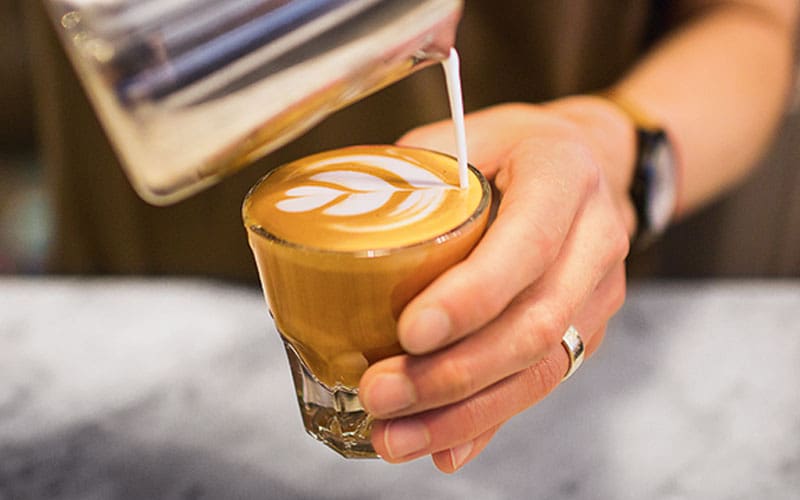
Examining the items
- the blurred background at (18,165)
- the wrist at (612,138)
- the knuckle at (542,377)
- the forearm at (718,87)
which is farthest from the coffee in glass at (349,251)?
the blurred background at (18,165)

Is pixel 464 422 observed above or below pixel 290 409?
above

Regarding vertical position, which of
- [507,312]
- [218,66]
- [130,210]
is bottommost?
[130,210]

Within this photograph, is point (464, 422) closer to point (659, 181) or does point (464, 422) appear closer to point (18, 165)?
point (659, 181)

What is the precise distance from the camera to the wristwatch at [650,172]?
35.7 inches

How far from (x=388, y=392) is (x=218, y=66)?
0.21 m

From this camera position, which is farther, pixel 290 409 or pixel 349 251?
pixel 290 409

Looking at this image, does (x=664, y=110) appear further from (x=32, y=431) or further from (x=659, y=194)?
(x=32, y=431)

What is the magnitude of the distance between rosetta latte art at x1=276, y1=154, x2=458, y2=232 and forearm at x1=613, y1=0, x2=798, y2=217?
483 millimetres

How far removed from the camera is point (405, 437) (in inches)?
20.5

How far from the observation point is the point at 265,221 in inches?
21.1

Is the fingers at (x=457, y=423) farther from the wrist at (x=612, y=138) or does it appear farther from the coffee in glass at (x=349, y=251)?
the wrist at (x=612, y=138)

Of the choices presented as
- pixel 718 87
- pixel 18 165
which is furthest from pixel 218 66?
pixel 18 165

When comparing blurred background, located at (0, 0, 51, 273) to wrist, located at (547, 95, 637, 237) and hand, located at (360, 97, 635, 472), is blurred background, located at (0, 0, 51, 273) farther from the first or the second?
hand, located at (360, 97, 635, 472)

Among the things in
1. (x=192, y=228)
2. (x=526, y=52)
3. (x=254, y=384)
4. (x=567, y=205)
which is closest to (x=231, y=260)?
(x=192, y=228)
